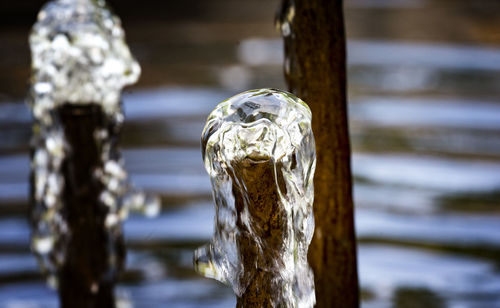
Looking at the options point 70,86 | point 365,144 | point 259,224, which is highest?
point 70,86

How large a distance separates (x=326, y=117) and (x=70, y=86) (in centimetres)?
84

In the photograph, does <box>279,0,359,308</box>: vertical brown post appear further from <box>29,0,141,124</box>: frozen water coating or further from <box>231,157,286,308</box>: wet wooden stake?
<box>29,0,141,124</box>: frozen water coating

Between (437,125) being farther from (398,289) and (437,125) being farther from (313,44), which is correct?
(313,44)

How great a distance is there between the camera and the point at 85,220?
2770 millimetres

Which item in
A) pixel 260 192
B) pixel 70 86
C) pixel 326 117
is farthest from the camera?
pixel 70 86

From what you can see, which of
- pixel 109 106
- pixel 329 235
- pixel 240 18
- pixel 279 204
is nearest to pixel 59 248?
pixel 109 106

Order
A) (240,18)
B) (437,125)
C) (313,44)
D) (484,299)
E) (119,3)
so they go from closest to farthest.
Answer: (313,44) < (484,299) < (437,125) < (240,18) < (119,3)

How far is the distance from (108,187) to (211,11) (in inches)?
265

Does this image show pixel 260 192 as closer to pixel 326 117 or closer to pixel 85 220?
pixel 326 117

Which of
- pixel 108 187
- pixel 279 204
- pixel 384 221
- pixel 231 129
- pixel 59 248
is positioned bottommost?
pixel 384 221

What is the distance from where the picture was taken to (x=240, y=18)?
29.2 feet

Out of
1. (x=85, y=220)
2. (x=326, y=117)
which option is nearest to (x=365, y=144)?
(x=85, y=220)

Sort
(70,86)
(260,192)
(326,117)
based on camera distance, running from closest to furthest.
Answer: (260,192), (326,117), (70,86)

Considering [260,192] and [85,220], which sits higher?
[260,192]
